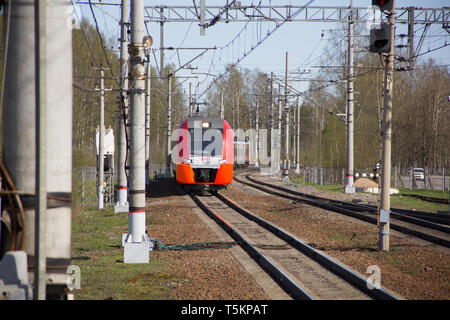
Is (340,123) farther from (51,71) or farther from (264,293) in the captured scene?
(51,71)

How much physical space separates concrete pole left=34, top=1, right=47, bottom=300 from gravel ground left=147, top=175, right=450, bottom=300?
3.11 metres

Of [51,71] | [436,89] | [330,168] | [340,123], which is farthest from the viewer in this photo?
[436,89]

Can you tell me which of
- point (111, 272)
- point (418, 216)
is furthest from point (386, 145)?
point (418, 216)

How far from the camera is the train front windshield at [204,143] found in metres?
21.2

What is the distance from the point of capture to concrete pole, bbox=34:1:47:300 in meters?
4.03

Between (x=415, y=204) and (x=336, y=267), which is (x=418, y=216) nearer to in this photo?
(x=415, y=204)

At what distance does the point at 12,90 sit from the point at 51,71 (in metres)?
0.39

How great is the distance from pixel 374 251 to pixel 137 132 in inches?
212

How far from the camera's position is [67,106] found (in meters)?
4.59

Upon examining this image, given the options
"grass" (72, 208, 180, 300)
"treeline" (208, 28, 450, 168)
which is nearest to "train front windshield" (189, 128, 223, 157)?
"grass" (72, 208, 180, 300)

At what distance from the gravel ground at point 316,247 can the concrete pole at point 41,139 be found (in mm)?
3110

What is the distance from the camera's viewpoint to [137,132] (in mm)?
9578

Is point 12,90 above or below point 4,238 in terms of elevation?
above
